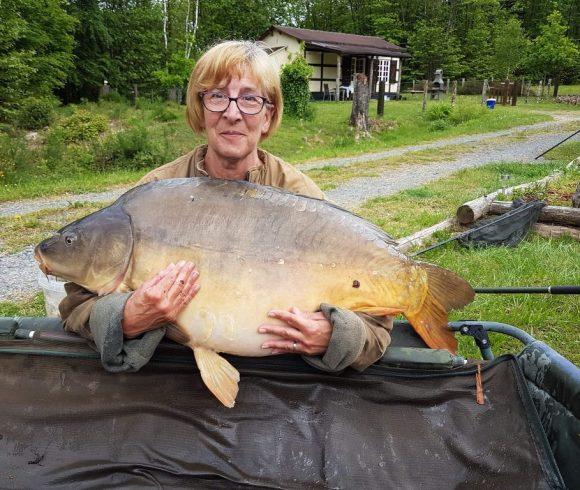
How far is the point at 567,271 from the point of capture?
3.10 metres

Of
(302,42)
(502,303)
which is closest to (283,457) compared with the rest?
(502,303)

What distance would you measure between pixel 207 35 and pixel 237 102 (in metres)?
29.6

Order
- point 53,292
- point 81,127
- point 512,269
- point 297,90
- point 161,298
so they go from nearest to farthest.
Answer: point 161,298
point 53,292
point 512,269
point 81,127
point 297,90

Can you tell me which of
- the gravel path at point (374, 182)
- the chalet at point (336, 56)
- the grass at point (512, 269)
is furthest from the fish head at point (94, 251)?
the chalet at point (336, 56)

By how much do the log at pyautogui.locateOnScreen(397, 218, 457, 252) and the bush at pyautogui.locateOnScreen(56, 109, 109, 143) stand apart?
362 inches

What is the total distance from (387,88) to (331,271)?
25.5 m

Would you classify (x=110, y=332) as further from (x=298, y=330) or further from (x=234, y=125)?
(x=234, y=125)

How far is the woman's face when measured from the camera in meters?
1.47

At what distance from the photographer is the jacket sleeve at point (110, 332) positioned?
123 centimetres

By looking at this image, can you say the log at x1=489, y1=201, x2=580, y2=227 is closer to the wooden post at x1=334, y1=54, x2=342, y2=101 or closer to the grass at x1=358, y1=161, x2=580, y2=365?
the grass at x1=358, y1=161, x2=580, y2=365

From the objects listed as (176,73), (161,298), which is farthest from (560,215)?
(176,73)

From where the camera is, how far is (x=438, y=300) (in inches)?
53.2

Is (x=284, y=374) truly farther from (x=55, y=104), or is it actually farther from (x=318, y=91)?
(x=318, y=91)

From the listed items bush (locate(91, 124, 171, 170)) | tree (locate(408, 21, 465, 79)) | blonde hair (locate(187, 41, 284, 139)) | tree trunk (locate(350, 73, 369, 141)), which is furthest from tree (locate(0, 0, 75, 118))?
tree (locate(408, 21, 465, 79))
